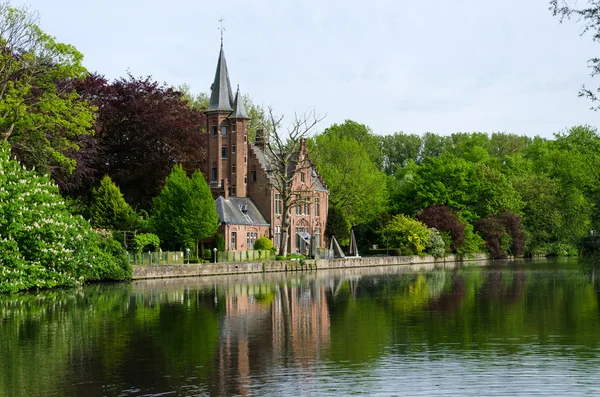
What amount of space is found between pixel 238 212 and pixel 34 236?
31954 millimetres

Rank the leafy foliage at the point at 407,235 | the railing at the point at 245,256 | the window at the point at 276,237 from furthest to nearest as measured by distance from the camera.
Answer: the leafy foliage at the point at 407,235 < the window at the point at 276,237 < the railing at the point at 245,256

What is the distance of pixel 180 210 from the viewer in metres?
55.8

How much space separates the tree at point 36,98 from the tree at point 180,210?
32.4 ft

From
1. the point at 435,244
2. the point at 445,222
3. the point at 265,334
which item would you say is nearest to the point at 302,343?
the point at 265,334

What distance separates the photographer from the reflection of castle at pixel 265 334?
1634cm

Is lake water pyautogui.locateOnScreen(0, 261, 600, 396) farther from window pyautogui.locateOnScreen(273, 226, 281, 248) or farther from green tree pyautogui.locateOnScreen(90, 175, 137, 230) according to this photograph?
window pyautogui.locateOnScreen(273, 226, 281, 248)

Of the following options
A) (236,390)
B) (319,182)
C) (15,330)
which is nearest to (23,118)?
(15,330)

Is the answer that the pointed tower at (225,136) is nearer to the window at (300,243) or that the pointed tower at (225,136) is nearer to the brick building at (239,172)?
the brick building at (239,172)

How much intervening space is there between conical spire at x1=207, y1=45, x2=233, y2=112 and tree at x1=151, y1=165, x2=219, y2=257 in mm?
14448

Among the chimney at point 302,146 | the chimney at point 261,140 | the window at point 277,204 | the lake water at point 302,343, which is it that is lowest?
the lake water at point 302,343

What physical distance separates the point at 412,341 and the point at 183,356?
5.49 m

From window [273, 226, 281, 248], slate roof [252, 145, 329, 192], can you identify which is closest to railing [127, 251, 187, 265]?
slate roof [252, 145, 329, 192]

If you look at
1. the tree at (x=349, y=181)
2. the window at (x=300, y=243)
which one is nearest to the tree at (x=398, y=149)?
the tree at (x=349, y=181)

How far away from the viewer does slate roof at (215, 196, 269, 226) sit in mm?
64625
